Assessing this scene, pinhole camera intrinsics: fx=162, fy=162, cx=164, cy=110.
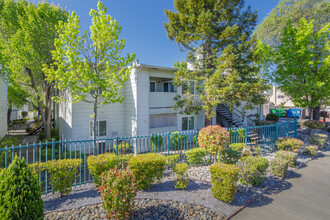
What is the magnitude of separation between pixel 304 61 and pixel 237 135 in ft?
34.9

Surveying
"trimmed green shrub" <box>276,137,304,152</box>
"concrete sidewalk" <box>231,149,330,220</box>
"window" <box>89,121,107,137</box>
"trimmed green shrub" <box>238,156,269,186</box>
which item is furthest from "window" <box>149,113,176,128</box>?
"concrete sidewalk" <box>231,149,330,220</box>

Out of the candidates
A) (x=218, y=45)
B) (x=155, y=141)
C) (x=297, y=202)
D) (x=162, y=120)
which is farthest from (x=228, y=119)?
(x=297, y=202)

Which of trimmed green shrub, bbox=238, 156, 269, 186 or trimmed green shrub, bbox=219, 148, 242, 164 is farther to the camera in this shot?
trimmed green shrub, bbox=219, 148, 242, 164

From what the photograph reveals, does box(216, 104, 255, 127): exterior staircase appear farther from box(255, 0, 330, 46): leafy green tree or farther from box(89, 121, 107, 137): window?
box(255, 0, 330, 46): leafy green tree

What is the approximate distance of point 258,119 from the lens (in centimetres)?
2073

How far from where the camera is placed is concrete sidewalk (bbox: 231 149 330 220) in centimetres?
458

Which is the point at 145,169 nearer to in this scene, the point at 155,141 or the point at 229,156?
the point at 155,141

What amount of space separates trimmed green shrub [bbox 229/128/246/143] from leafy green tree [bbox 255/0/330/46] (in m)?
17.5

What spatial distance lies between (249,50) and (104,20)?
9.89 m

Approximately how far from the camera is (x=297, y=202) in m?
5.28

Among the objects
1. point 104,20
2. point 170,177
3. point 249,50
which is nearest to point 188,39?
point 249,50

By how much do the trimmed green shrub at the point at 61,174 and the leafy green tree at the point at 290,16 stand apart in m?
25.9

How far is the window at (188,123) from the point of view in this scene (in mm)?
14790

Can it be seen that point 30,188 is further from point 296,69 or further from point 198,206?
point 296,69
